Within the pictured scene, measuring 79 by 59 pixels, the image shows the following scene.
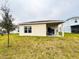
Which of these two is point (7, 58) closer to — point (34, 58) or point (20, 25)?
point (34, 58)

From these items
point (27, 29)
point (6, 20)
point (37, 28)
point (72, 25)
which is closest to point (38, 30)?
point (37, 28)

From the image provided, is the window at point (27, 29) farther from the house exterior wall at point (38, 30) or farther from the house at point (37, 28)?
the house exterior wall at point (38, 30)

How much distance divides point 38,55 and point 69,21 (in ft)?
119

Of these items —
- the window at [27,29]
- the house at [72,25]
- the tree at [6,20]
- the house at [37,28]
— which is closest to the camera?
the tree at [6,20]

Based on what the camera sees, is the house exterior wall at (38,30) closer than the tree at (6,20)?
No

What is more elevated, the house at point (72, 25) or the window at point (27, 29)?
the house at point (72, 25)

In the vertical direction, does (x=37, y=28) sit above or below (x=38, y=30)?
above

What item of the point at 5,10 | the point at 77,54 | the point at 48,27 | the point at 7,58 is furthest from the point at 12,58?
the point at 48,27

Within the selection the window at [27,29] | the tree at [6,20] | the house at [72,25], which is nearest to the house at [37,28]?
the window at [27,29]

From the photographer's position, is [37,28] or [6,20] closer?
[6,20]

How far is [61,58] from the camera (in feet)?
48.4

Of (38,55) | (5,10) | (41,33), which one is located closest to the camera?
(38,55)

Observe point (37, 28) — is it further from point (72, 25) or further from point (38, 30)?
point (72, 25)

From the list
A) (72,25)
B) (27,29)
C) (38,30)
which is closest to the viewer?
(38,30)
